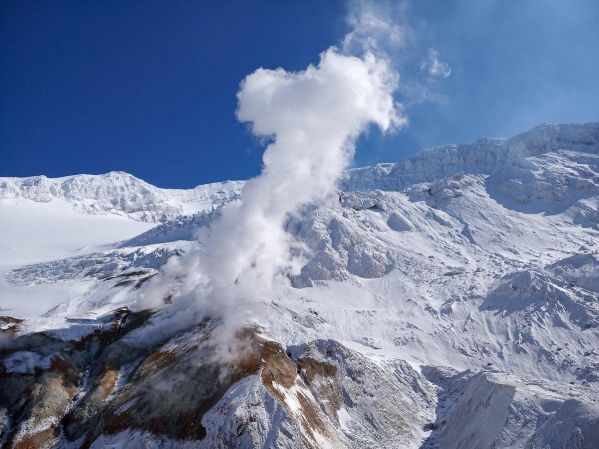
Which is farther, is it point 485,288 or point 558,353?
point 485,288

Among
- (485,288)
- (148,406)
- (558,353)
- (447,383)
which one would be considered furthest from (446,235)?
(148,406)

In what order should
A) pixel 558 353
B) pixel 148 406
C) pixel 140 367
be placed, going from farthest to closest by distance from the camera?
pixel 558 353 < pixel 140 367 < pixel 148 406

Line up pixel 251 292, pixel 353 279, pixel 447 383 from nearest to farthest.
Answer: pixel 447 383
pixel 251 292
pixel 353 279

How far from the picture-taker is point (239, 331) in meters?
81.7

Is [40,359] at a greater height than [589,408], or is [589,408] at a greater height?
[40,359]

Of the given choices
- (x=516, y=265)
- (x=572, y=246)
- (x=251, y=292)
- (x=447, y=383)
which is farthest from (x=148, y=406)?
(x=572, y=246)

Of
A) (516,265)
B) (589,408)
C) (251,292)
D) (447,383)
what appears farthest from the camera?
(516,265)

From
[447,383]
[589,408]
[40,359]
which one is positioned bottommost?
[447,383]

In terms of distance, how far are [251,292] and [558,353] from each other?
58900mm

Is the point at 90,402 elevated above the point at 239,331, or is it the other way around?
the point at 239,331

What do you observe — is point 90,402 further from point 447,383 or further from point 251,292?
point 447,383

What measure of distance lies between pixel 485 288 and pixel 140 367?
273 feet

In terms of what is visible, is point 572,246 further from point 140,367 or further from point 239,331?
point 140,367

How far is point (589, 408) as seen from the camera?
5750cm
